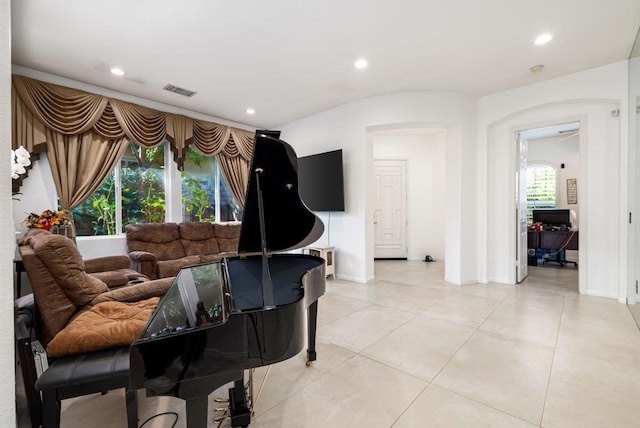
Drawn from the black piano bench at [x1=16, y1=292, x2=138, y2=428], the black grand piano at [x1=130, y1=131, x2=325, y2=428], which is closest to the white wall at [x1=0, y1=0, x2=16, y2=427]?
the black grand piano at [x1=130, y1=131, x2=325, y2=428]

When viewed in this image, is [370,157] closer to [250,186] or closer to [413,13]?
[413,13]

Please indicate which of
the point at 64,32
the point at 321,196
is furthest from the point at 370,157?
the point at 64,32

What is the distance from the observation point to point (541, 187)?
689 centimetres

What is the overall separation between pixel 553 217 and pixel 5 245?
763 cm

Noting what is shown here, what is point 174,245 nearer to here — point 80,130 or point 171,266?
point 171,266

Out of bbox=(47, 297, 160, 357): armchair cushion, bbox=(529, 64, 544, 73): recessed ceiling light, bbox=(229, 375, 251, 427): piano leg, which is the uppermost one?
bbox=(529, 64, 544, 73): recessed ceiling light

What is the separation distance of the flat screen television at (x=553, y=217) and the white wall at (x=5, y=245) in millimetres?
7552

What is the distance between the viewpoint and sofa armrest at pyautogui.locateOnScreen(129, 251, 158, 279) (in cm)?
376

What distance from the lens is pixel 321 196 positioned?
497 cm

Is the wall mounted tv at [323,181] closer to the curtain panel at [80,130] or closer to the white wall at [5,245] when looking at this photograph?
the curtain panel at [80,130]

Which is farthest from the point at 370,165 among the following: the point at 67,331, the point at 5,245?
the point at 5,245

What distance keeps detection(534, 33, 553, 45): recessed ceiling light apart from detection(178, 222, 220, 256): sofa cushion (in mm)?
5126

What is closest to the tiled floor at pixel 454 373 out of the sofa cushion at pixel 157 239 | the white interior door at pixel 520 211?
the white interior door at pixel 520 211

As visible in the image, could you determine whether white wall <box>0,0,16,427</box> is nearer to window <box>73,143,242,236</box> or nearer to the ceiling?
the ceiling
